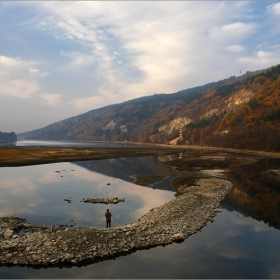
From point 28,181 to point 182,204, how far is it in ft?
93.1

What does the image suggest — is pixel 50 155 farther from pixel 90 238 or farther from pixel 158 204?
pixel 90 238

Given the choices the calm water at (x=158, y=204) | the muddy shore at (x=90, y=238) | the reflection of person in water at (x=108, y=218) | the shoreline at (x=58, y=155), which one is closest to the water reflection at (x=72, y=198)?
the calm water at (x=158, y=204)

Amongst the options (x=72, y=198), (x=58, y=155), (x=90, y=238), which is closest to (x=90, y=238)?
(x=90, y=238)

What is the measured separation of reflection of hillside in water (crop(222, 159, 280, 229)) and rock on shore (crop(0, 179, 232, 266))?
4.91 m

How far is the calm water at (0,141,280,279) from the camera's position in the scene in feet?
46.2

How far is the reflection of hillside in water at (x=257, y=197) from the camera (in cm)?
2470

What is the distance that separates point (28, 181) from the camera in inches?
1624

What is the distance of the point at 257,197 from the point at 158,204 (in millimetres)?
13380

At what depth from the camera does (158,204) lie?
2819cm

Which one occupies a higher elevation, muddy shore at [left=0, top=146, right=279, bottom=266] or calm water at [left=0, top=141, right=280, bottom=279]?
muddy shore at [left=0, top=146, right=279, bottom=266]

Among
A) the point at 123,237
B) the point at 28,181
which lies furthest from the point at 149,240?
the point at 28,181

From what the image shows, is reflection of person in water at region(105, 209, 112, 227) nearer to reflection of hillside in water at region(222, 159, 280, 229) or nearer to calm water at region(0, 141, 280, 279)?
calm water at region(0, 141, 280, 279)

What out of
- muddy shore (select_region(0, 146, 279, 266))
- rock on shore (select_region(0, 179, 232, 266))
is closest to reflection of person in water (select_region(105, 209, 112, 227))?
muddy shore (select_region(0, 146, 279, 266))

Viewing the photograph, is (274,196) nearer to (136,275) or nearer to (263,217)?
(263,217)
